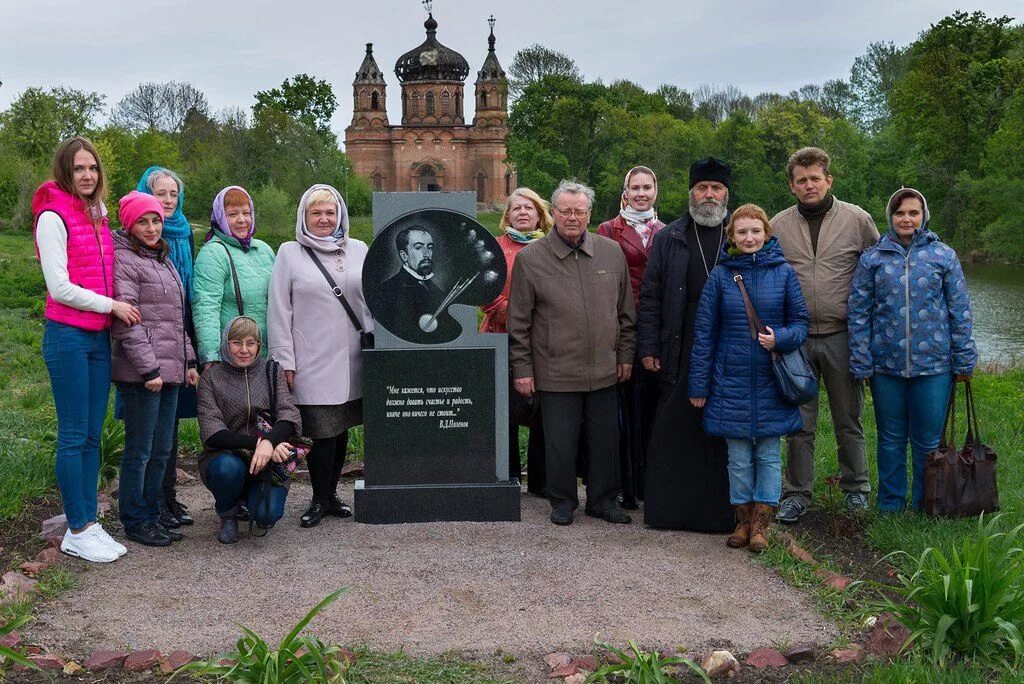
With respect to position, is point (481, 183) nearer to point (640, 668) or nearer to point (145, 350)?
point (145, 350)

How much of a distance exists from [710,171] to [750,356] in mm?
1175

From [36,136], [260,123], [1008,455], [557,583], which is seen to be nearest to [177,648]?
[557,583]

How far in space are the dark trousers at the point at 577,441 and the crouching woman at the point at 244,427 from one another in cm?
154

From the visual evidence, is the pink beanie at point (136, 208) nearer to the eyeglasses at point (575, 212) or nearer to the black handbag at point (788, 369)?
the eyeglasses at point (575, 212)

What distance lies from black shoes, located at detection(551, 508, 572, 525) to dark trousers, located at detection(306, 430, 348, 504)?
4.64 ft

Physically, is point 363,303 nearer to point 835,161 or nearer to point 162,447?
point 162,447

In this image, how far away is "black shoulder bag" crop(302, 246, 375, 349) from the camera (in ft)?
20.5

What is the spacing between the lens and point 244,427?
591 centimetres

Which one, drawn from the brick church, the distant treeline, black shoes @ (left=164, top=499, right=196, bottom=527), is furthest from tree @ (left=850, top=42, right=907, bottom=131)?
black shoes @ (left=164, top=499, right=196, bottom=527)

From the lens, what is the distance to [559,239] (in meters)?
6.34

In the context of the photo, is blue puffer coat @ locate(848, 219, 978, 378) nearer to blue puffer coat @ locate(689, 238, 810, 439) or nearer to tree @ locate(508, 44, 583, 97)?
blue puffer coat @ locate(689, 238, 810, 439)

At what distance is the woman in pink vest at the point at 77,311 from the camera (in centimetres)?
532

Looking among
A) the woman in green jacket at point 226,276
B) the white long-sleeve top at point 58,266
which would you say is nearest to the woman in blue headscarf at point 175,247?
the woman in green jacket at point 226,276

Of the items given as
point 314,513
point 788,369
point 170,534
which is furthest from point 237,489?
point 788,369
